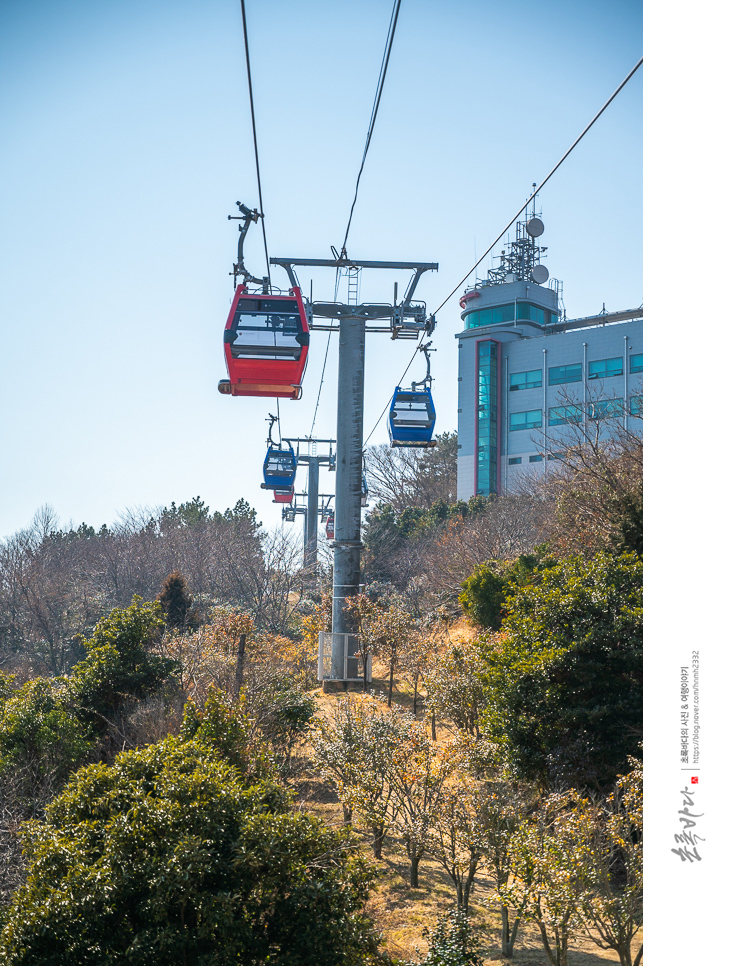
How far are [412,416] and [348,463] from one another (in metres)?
2.36

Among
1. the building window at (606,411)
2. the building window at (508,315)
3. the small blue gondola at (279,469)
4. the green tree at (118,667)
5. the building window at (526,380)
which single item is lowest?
the green tree at (118,667)

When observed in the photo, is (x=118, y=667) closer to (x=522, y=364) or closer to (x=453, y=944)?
(x=453, y=944)

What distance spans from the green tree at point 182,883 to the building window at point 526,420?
48.4 meters

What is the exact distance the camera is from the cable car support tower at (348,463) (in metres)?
21.2

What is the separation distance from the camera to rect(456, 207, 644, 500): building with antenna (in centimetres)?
5238

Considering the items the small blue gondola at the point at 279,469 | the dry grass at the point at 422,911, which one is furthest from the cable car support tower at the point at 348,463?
the small blue gondola at the point at 279,469

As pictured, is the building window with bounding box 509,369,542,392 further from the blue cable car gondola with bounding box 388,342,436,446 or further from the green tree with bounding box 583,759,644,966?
the green tree with bounding box 583,759,644,966

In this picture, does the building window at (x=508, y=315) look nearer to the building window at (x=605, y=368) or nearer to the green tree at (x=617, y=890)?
the building window at (x=605, y=368)

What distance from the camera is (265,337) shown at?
13820mm

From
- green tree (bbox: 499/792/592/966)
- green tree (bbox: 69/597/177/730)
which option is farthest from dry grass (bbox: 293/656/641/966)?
green tree (bbox: 69/597/177/730)

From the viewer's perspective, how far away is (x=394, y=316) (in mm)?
20344

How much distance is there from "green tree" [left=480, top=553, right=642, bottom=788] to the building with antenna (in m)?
39.2

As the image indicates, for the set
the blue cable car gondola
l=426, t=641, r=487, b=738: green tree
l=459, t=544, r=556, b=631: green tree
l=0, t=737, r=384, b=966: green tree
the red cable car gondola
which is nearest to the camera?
l=0, t=737, r=384, b=966: green tree
